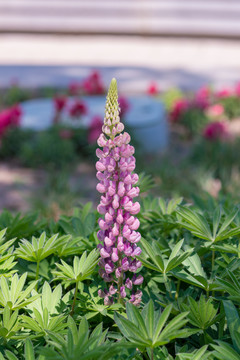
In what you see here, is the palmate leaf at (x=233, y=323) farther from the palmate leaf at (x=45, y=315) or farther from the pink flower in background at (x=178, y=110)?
the pink flower in background at (x=178, y=110)

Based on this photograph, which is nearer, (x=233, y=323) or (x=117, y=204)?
(x=233, y=323)

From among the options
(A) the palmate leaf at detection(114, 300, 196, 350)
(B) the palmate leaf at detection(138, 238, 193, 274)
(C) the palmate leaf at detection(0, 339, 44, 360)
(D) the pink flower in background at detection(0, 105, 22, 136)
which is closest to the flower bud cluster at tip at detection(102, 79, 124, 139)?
(B) the palmate leaf at detection(138, 238, 193, 274)

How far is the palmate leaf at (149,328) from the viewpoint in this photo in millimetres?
1302

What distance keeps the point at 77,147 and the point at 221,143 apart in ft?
6.21

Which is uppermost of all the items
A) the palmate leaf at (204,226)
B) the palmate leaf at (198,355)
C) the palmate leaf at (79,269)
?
the palmate leaf at (204,226)

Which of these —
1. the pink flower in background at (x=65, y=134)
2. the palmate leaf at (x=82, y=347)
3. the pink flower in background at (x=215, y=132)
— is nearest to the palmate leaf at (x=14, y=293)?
the palmate leaf at (x=82, y=347)

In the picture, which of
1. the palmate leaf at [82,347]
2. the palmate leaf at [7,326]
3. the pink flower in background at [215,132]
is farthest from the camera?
the pink flower in background at [215,132]

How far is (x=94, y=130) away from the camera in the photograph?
636cm

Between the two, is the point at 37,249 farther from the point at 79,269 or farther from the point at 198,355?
the point at 198,355

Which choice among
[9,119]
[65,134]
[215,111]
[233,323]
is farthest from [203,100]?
[233,323]

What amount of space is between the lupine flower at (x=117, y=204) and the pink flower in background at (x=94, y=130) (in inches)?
180

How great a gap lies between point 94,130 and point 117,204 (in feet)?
16.1

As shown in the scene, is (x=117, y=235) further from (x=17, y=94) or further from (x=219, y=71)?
(x=219, y=71)

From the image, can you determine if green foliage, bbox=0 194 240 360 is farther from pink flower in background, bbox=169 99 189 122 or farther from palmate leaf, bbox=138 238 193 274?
pink flower in background, bbox=169 99 189 122
